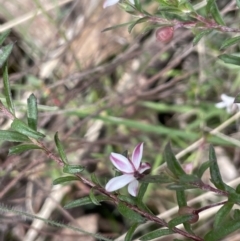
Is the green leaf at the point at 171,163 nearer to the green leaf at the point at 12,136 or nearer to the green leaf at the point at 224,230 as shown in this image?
the green leaf at the point at 224,230

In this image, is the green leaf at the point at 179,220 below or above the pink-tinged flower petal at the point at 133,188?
below

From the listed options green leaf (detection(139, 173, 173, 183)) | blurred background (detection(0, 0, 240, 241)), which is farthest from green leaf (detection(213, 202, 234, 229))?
blurred background (detection(0, 0, 240, 241))

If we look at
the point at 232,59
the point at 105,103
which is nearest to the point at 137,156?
the point at 232,59

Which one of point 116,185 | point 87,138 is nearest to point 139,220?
point 116,185

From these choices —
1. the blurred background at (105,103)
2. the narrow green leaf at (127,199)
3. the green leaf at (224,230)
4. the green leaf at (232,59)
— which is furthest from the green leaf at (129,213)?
the blurred background at (105,103)

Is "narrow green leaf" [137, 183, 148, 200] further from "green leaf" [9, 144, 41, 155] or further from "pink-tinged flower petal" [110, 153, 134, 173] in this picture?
"green leaf" [9, 144, 41, 155]

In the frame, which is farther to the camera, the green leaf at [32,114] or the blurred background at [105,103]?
the blurred background at [105,103]
